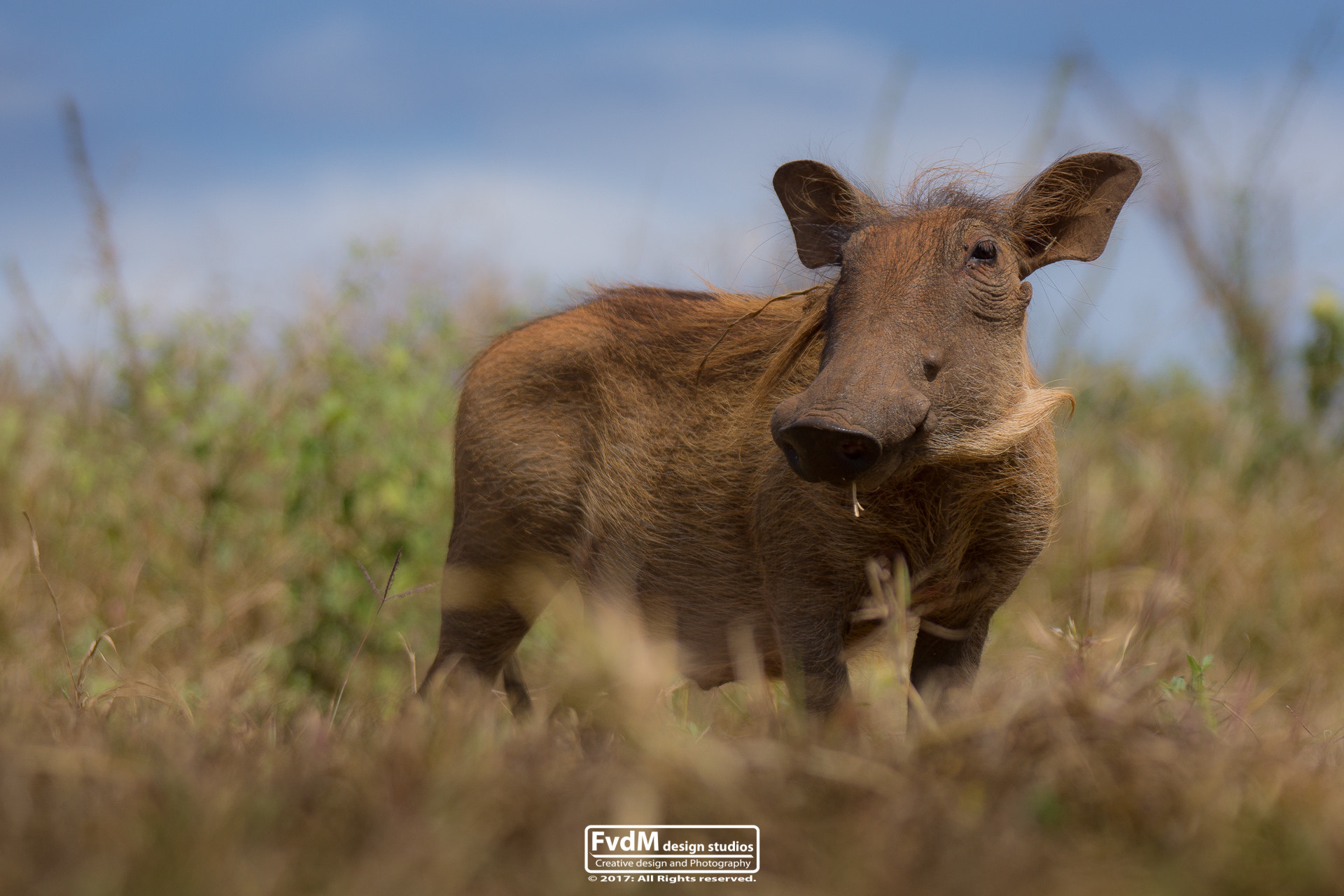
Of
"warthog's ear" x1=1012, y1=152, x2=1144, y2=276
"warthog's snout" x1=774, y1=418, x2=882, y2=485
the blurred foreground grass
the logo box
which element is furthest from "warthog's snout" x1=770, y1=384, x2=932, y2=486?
the logo box

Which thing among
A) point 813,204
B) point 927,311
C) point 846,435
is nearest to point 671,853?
point 846,435

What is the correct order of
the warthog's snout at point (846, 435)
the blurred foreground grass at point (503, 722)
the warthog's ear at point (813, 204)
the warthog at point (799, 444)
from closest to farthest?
the blurred foreground grass at point (503, 722), the warthog's snout at point (846, 435), the warthog at point (799, 444), the warthog's ear at point (813, 204)

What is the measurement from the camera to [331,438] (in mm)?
4965

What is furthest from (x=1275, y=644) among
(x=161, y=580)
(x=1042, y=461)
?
(x=161, y=580)

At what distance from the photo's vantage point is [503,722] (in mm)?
2236

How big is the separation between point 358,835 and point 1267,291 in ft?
24.2

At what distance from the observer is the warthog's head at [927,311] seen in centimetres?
217

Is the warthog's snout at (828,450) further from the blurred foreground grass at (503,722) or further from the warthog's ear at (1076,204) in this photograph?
the warthog's ear at (1076,204)

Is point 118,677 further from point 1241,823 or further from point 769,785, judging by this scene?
point 1241,823

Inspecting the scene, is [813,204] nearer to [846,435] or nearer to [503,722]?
[846,435]

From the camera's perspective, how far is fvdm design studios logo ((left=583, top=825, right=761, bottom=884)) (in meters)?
1.48

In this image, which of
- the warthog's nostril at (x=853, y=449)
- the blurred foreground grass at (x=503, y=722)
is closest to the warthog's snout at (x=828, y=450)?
the warthog's nostril at (x=853, y=449)

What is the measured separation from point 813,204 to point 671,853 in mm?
1760

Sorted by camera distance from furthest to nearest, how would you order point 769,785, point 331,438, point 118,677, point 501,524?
point 331,438 → point 501,524 → point 118,677 → point 769,785
